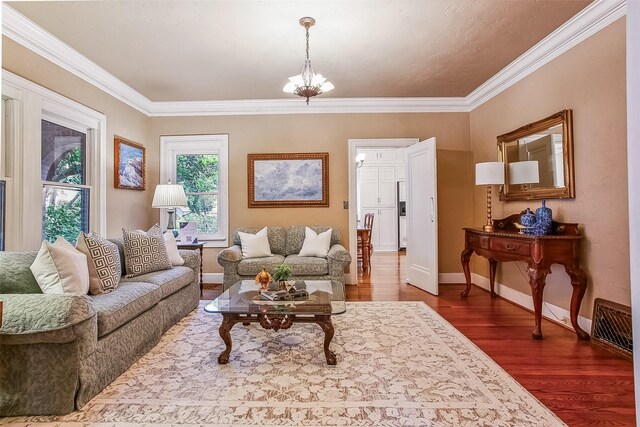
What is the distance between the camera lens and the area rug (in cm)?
179

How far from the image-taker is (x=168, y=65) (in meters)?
3.63

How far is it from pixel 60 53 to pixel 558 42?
4.66 metres

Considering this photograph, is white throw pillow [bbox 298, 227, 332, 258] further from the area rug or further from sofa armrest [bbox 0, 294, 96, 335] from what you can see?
sofa armrest [bbox 0, 294, 96, 335]

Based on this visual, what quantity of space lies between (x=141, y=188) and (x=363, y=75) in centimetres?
336

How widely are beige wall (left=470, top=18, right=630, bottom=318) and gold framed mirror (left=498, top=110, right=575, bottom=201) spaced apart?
72mm

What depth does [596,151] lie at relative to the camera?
2.78 metres

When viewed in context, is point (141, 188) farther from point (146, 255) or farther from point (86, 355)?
point (86, 355)

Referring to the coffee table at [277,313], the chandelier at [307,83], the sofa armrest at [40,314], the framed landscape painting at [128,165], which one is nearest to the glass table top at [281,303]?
the coffee table at [277,313]

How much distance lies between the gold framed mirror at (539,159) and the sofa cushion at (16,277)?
4227mm

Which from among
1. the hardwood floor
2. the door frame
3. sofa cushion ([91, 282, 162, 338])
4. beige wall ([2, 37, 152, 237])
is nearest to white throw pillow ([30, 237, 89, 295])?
sofa cushion ([91, 282, 162, 338])

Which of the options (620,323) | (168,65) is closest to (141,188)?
(168,65)

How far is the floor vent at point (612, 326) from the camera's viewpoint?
2.45 metres

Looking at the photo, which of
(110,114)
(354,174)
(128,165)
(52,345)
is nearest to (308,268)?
(354,174)

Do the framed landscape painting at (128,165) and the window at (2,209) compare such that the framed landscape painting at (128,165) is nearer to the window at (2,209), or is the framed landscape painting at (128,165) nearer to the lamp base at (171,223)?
the lamp base at (171,223)
